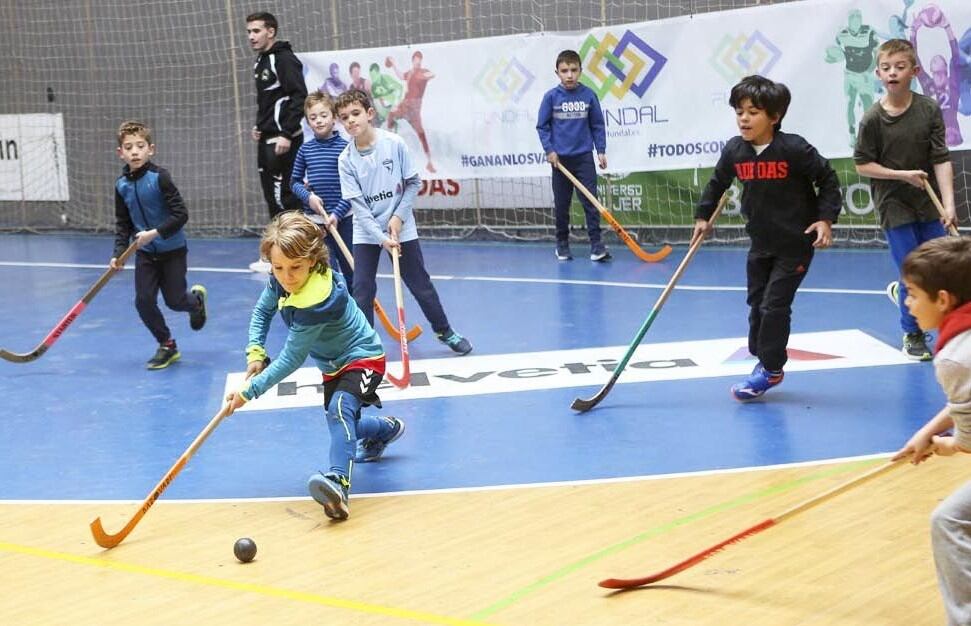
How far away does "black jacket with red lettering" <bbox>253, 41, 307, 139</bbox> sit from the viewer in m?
10.1

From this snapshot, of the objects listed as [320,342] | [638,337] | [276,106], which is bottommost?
[638,337]

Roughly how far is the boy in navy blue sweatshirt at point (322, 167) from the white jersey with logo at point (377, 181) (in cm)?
55

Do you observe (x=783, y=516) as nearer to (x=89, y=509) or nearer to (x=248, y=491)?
(x=248, y=491)

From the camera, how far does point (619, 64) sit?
10.9m

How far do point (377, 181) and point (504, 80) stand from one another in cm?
452

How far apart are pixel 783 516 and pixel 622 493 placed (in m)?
1.16

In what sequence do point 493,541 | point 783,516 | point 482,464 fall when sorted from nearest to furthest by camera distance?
point 783,516
point 493,541
point 482,464

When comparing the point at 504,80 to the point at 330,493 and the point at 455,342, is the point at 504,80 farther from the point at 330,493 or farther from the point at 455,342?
the point at 330,493

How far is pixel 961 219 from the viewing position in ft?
33.5

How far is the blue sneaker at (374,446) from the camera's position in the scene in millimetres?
5473

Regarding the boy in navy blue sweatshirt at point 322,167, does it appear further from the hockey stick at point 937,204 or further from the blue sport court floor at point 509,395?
the hockey stick at point 937,204

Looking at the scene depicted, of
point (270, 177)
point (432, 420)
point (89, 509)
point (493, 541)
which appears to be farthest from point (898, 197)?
point (270, 177)

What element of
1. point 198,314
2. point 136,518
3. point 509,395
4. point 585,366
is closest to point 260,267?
point 198,314

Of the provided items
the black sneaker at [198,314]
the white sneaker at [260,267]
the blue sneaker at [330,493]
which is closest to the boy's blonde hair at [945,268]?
the blue sneaker at [330,493]
